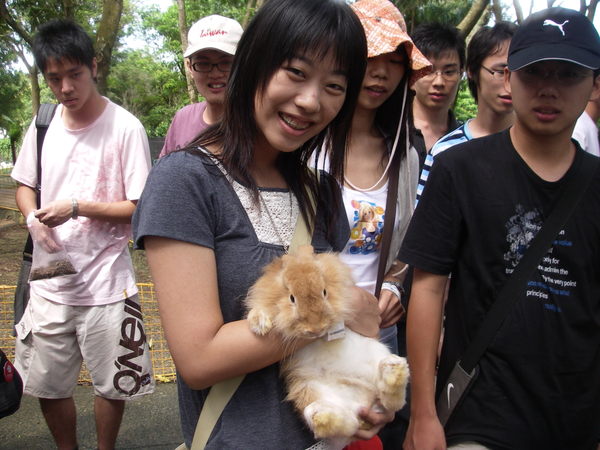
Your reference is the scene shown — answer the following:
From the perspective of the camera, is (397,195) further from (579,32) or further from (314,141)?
(579,32)

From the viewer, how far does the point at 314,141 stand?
1.80 metres

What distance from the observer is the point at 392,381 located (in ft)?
5.00

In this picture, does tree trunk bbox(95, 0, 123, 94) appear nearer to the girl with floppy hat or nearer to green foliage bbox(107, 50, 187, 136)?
the girl with floppy hat

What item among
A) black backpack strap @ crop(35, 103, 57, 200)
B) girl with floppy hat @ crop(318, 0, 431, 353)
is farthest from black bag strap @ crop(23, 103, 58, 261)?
girl with floppy hat @ crop(318, 0, 431, 353)

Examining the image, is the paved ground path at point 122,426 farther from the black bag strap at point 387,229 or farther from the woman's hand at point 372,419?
the woman's hand at point 372,419

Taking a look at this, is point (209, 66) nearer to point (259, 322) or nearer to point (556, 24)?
point (556, 24)

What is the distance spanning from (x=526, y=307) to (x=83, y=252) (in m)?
2.32

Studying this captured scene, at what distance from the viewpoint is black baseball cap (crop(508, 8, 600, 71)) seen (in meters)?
1.77

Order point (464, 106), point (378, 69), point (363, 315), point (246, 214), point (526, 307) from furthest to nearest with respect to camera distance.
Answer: point (464, 106) → point (378, 69) → point (526, 307) → point (363, 315) → point (246, 214)

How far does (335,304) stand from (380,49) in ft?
4.70

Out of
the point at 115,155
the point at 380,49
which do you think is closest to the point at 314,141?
the point at 380,49

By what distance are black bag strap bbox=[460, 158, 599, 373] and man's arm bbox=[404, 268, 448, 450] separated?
0.18 metres

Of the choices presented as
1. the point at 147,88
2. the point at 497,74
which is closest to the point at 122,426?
the point at 497,74

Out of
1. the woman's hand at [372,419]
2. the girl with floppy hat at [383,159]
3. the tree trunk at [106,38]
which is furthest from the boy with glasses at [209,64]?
the tree trunk at [106,38]
